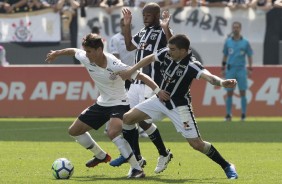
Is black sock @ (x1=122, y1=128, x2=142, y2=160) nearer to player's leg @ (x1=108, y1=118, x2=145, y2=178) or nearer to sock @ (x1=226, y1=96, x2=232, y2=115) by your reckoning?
player's leg @ (x1=108, y1=118, x2=145, y2=178)

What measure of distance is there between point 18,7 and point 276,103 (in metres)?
8.29

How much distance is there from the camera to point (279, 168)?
531 inches

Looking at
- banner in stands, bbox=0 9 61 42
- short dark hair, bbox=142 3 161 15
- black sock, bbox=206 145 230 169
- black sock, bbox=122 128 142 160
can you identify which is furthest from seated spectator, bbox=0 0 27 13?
black sock, bbox=206 145 230 169

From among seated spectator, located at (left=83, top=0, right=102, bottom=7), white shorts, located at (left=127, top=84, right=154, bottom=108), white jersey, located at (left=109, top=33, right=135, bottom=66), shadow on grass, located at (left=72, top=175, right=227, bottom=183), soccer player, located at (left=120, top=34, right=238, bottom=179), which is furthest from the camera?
seated spectator, located at (left=83, top=0, right=102, bottom=7)

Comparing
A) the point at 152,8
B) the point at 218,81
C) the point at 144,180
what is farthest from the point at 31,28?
the point at 218,81

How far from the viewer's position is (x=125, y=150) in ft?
40.7

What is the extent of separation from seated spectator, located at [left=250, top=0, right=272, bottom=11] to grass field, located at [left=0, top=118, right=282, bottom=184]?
206 inches

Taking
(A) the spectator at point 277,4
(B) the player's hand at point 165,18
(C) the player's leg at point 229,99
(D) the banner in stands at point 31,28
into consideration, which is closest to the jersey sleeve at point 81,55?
(B) the player's hand at point 165,18

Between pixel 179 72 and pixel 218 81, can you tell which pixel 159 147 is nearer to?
pixel 179 72

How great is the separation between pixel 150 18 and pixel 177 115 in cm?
226

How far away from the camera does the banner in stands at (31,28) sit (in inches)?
1108

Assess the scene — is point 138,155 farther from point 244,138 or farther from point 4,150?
point 244,138

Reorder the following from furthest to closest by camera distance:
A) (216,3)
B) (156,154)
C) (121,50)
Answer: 1. (216,3)
2. (121,50)
3. (156,154)

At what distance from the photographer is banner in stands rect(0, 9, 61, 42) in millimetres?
28141
